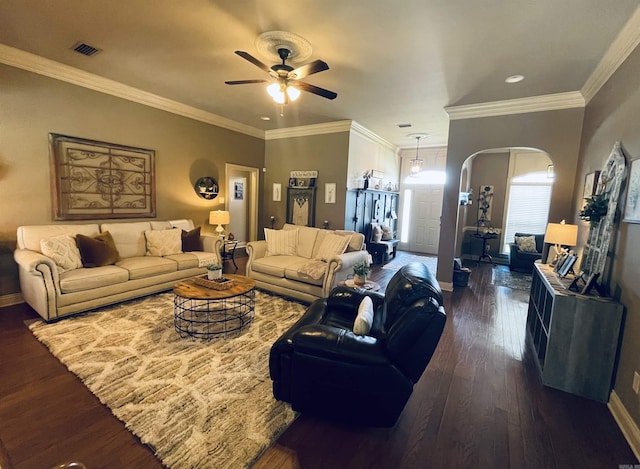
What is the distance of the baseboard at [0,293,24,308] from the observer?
3.56m

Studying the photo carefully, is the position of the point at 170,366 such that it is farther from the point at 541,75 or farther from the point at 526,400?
the point at 541,75

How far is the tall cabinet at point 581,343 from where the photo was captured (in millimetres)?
2205

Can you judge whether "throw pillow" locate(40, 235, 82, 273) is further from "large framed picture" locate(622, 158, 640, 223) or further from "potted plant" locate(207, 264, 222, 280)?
"large framed picture" locate(622, 158, 640, 223)

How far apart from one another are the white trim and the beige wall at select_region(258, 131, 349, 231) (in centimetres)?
7

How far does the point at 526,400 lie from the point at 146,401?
281cm

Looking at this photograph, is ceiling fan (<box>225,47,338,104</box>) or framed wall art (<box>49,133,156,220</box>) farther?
framed wall art (<box>49,133,156,220</box>)

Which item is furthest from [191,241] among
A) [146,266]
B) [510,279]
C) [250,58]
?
[510,279]

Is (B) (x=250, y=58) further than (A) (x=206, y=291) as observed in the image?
No

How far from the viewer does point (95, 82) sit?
406 centimetres

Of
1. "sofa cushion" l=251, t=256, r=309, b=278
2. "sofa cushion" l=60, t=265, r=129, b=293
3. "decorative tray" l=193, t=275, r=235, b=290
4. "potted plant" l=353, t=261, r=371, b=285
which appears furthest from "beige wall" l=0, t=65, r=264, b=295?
"potted plant" l=353, t=261, r=371, b=285

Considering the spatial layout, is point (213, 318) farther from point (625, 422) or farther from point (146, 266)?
point (625, 422)

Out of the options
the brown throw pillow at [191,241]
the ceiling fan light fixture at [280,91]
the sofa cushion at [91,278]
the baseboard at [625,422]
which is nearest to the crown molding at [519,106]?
the ceiling fan light fixture at [280,91]

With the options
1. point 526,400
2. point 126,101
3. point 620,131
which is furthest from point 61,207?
point 620,131

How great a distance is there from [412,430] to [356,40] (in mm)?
3320
